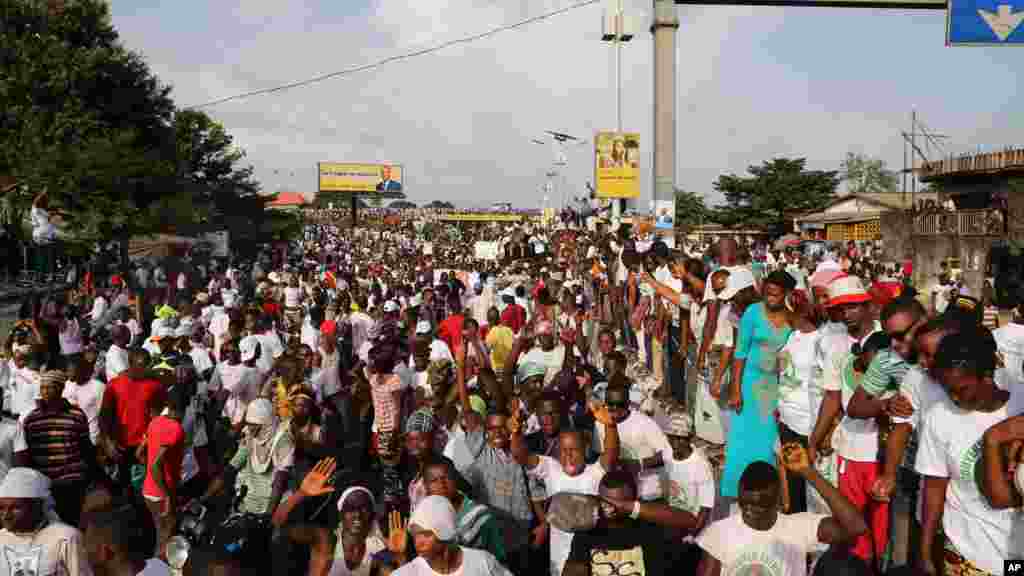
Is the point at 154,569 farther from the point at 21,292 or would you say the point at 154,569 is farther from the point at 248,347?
the point at 21,292

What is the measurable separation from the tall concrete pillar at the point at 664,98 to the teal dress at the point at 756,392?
658cm


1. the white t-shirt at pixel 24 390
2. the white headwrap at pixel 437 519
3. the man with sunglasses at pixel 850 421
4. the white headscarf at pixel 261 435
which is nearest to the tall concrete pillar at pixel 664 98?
the man with sunglasses at pixel 850 421

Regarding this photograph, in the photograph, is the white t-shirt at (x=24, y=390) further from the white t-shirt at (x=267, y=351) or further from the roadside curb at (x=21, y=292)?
the roadside curb at (x=21, y=292)

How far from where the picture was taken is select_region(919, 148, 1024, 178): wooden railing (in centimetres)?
2998

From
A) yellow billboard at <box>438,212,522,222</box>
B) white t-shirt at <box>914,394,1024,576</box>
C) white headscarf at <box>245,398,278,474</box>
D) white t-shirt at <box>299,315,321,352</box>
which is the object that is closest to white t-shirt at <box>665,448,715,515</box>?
white t-shirt at <box>914,394,1024,576</box>

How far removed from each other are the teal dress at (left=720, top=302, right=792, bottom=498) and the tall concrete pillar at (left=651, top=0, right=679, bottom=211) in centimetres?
658

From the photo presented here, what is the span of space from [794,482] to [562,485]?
174 cm

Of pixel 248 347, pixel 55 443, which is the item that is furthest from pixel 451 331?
pixel 55 443

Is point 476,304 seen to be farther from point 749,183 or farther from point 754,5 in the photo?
point 749,183

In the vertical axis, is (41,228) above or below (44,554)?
above

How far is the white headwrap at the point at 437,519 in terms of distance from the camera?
3547mm

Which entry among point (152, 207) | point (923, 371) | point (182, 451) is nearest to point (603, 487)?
point (923, 371)

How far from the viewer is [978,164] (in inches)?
1259

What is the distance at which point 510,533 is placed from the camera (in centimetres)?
489
